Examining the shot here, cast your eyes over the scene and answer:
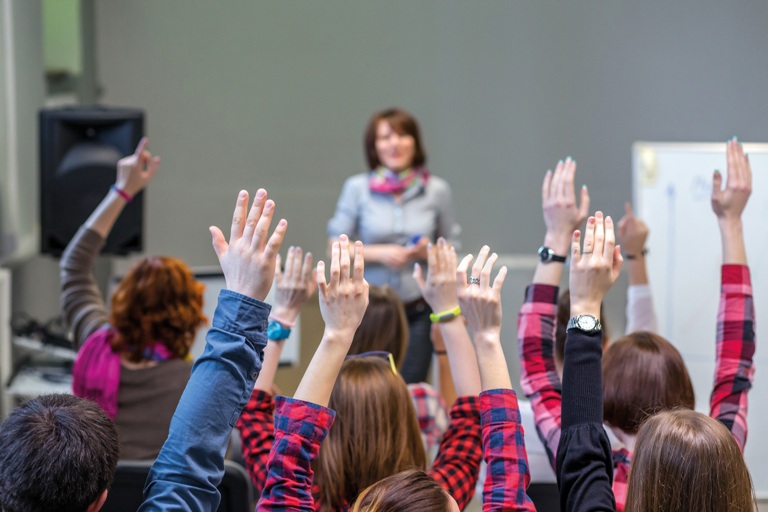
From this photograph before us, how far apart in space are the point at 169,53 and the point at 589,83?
2.18 metres

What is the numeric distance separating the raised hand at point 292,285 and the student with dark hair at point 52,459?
621 mm

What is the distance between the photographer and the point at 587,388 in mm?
1290

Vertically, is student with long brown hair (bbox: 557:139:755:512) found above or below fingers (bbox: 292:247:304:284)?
below

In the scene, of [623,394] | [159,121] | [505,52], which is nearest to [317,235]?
[159,121]

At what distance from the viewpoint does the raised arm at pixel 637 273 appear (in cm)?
228

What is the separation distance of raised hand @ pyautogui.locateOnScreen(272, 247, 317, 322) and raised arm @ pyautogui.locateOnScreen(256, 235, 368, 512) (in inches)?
14.2

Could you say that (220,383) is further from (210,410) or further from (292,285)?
(292,285)

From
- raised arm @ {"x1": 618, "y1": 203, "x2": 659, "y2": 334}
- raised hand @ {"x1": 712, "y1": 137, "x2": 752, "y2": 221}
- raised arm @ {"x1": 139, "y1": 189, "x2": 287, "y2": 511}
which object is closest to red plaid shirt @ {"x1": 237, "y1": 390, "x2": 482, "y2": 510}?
raised arm @ {"x1": 139, "y1": 189, "x2": 287, "y2": 511}

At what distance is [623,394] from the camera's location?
1.61 metres

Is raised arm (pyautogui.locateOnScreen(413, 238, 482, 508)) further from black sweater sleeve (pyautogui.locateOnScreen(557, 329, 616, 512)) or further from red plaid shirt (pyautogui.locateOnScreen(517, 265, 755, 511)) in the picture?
black sweater sleeve (pyautogui.locateOnScreen(557, 329, 616, 512))

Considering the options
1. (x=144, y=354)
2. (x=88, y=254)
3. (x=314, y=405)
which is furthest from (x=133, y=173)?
(x=314, y=405)

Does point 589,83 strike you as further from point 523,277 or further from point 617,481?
Answer: point 617,481

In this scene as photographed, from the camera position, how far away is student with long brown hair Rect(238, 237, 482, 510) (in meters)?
1.47

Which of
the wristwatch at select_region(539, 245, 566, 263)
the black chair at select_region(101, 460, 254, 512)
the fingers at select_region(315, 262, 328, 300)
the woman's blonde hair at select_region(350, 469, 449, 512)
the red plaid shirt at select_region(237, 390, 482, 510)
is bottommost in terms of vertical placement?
the black chair at select_region(101, 460, 254, 512)
